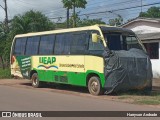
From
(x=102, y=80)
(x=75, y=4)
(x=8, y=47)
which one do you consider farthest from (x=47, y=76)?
(x=75, y=4)

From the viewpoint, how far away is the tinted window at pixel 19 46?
922 inches

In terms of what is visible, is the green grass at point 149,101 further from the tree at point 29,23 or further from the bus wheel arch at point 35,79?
the tree at point 29,23

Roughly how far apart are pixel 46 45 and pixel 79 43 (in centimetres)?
313

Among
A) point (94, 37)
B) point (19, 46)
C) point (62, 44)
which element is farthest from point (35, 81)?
point (94, 37)

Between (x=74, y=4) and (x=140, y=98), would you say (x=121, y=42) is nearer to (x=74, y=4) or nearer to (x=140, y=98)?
(x=140, y=98)

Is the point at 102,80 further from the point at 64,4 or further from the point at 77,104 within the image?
the point at 64,4

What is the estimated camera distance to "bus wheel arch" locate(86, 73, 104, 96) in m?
17.4

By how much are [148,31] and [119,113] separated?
64.4 feet

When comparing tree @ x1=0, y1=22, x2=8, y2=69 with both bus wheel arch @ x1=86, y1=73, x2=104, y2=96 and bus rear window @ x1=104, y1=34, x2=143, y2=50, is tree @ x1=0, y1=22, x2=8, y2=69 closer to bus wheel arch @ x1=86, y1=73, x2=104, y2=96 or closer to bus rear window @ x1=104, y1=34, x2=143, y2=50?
bus wheel arch @ x1=86, y1=73, x2=104, y2=96

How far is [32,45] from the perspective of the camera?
22.4 metres

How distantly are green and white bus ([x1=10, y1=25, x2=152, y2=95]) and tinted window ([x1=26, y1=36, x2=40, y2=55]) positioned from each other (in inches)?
12.8

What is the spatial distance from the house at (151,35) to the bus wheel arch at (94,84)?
9.57m

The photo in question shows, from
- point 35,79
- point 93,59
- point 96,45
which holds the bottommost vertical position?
point 35,79

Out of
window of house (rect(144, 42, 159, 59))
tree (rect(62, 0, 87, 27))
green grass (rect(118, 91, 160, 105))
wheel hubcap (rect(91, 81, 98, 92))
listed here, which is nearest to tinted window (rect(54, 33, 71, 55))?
wheel hubcap (rect(91, 81, 98, 92))
